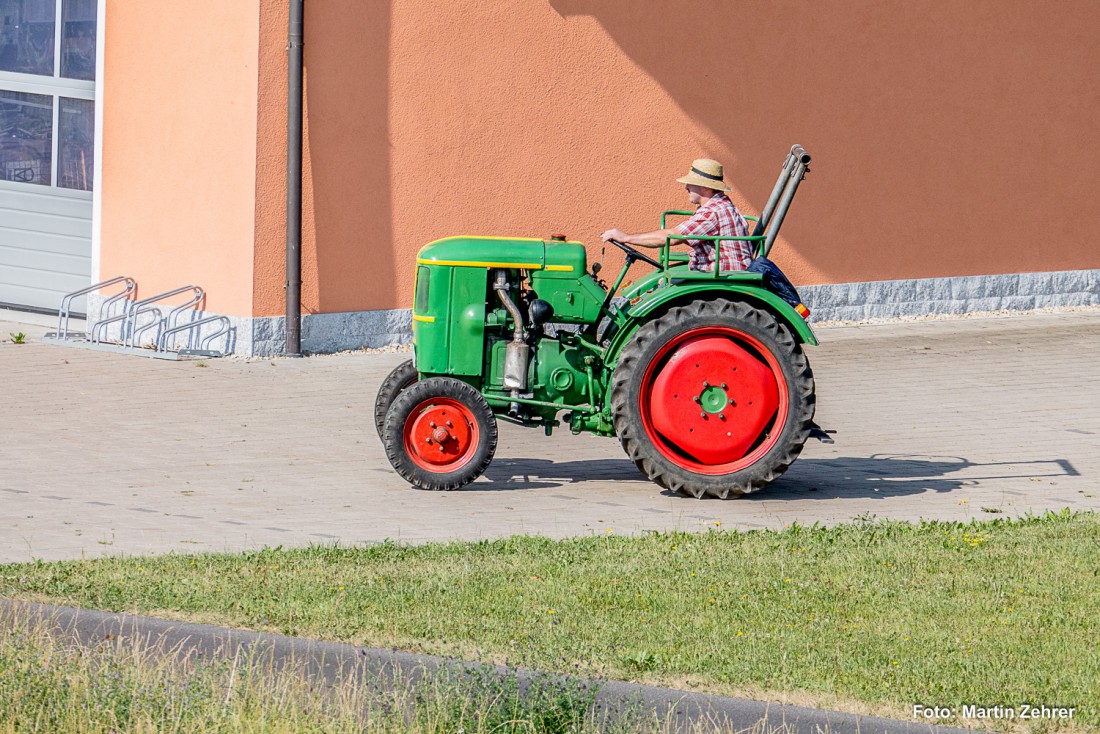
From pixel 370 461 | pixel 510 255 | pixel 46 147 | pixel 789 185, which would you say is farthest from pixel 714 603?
pixel 46 147

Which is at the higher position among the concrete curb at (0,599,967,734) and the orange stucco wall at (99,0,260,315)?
the orange stucco wall at (99,0,260,315)

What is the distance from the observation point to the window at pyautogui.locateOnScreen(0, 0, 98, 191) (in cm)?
1448

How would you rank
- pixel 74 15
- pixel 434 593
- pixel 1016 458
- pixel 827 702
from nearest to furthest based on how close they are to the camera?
pixel 827 702 < pixel 434 593 < pixel 1016 458 < pixel 74 15

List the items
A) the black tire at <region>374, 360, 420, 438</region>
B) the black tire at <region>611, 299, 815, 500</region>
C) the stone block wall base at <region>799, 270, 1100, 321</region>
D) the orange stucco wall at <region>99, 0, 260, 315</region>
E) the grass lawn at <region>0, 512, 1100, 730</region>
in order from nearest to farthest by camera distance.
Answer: the grass lawn at <region>0, 512, 1100, 730</region>, the black tire at <region>611, 299, 815, 500</region>, the black tire at <region>374, 360, 420, 438</region>, the orange stucco wall at <region>99, 0, 260, 315</region>, the stone block wall base at <region>799, 270, 1100, 321</region>

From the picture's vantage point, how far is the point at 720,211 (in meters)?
9.23

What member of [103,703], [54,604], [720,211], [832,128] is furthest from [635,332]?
[832,128]

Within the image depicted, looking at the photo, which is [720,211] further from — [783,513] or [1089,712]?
[1089,712]

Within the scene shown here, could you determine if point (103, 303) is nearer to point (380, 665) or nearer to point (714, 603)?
point (714, 603)

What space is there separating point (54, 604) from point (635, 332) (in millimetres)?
3884

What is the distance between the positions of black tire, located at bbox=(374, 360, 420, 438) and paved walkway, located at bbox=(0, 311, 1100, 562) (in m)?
0.32

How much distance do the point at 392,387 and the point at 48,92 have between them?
6.73 m

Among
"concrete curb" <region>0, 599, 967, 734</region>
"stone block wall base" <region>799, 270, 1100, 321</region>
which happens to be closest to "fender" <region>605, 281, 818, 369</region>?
"concrete curb" <region>0, 599, 967, 734</region>

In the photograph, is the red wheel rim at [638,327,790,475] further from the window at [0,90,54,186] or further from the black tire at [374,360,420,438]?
the window at [0,90,54,186]

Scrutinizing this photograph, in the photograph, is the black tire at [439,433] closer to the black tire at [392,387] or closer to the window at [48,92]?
the black tire at [392,387]
